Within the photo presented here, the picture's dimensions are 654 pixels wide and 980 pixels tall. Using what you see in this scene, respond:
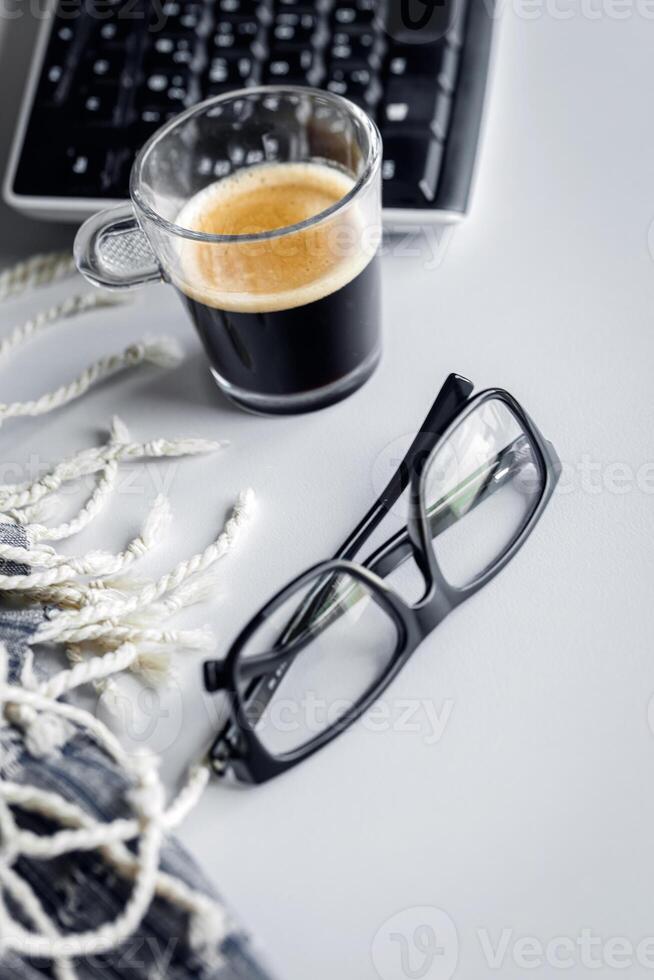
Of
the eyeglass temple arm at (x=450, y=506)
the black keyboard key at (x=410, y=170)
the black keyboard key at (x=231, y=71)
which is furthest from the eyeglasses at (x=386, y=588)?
the black keyboard key at (x=231, y=71)

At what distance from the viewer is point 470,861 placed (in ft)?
1.23

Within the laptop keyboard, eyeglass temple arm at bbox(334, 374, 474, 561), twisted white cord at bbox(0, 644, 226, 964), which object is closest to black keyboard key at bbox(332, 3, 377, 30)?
the laptop keyboard

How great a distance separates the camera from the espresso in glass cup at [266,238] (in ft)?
1.49

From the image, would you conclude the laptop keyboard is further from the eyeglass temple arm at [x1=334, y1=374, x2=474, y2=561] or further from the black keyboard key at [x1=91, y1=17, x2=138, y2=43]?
the eyeglass temple arm at [x1=334, y1=374, x2=474, y2=561]

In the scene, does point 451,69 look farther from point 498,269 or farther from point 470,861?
point 470,861

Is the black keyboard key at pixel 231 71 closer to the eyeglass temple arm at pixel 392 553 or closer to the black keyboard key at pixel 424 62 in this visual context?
the black keyboard key at pixel 424 62

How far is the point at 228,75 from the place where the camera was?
0.58 m

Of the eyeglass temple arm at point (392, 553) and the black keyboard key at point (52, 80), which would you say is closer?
the eyeglass temple arm at point (392, 553)

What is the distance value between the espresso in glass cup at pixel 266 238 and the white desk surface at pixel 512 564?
28 mm

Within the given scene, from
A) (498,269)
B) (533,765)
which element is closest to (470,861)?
(533,765)

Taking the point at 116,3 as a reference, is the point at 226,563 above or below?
below

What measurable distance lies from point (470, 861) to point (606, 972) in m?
0.05

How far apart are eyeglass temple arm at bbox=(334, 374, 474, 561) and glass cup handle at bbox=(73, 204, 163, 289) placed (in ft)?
0.46

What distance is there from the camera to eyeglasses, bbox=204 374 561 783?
40cm
